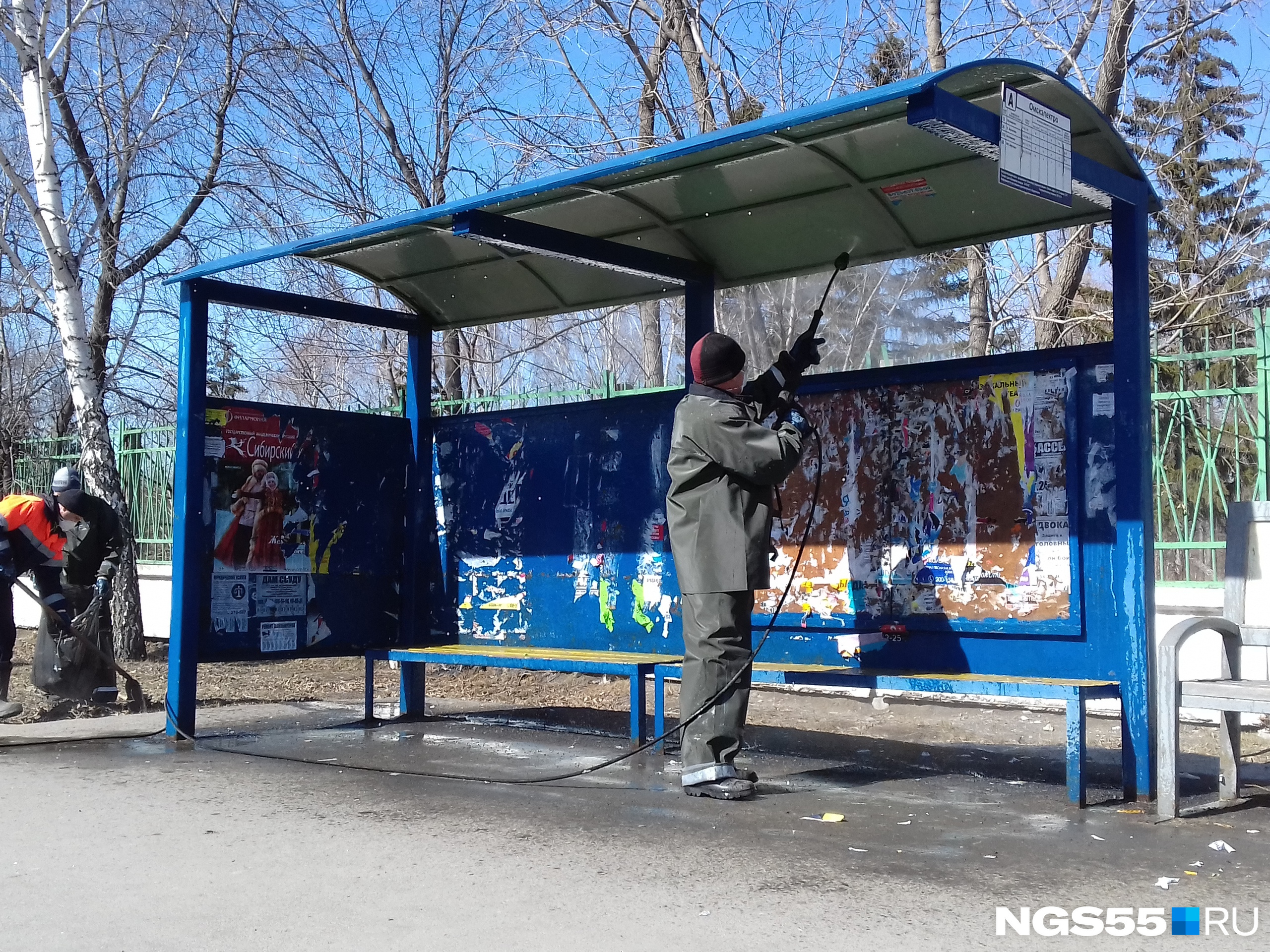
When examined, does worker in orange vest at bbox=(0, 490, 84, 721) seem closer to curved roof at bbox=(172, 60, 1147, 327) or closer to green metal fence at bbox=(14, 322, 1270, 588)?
curved roof at bbox=(172, 60, 1147, 327)

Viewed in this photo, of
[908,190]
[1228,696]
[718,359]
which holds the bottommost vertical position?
[1228,696]

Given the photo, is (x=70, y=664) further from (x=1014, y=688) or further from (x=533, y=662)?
(x=1014, y=688)

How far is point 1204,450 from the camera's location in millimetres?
7375

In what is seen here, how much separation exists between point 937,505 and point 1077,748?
1397mm

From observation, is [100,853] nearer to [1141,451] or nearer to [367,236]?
[367,236]

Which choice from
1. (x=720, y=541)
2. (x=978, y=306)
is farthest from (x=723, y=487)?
(x=978, y=306)

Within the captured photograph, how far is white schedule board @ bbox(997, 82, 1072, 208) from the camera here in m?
4.62

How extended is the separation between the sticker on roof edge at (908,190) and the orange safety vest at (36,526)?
5.92 meters

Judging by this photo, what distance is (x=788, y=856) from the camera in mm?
4238

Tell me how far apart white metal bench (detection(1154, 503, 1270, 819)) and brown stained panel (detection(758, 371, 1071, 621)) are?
664mm

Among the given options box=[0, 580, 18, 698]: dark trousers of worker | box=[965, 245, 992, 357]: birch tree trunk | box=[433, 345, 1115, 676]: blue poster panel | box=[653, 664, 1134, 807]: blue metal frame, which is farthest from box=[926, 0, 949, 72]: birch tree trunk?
box=[0, 580, 18, 698]: dark trousers of worker

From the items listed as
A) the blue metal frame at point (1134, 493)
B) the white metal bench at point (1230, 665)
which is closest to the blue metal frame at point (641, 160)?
the blue metal frame at point (1134, 493)

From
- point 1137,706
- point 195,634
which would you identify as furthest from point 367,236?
point 1137,706

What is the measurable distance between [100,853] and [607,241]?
12.7ft
